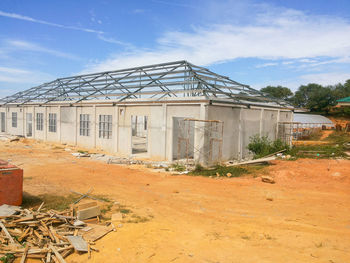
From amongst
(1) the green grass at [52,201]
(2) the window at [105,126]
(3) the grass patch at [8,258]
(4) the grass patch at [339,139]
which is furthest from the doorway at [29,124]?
(4) the grass patch at [339,139]

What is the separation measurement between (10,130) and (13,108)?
8.15ft

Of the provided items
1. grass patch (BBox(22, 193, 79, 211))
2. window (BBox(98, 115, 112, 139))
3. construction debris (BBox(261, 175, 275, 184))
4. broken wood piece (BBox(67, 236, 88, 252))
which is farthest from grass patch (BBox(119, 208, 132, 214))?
window (BBox(98, 115, 112, 139))

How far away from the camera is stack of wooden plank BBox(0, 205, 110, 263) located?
14.8 ft

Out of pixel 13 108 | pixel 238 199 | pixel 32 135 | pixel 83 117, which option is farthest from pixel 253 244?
pixel 13 108

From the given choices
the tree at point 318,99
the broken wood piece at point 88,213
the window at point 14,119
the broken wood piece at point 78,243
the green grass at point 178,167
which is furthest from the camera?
the tree at point 318,99

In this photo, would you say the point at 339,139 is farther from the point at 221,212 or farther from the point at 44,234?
the point at 44,234

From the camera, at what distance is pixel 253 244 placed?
5.05 meters

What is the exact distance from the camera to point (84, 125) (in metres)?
19.8

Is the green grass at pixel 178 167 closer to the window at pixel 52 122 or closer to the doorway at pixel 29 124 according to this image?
the window at pixel 52 122

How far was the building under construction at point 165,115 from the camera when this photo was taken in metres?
13.2

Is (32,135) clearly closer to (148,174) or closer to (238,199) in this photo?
(148,174)

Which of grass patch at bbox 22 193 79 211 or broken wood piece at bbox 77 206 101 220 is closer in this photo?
broken wood piece at bbox 77 206 101 220

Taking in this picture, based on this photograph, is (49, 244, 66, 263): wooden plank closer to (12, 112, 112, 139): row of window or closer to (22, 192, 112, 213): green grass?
(22, 192, 112, 213): green grass

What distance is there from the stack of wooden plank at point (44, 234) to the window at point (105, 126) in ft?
39.1
